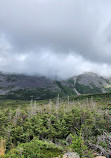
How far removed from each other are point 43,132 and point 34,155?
62.9 feet

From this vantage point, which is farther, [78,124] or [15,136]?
[78,124]

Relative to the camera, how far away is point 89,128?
1021 inches

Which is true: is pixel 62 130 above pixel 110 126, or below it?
below

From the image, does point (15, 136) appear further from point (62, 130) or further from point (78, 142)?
point (78, 142)

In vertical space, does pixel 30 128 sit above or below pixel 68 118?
below

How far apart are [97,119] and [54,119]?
12815mm

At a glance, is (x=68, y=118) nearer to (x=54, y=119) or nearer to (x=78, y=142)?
(x=54, y=119)

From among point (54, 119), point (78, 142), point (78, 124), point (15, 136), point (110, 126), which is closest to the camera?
point (78, 142)

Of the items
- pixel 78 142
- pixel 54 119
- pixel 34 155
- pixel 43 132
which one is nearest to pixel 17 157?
pixel 34 155

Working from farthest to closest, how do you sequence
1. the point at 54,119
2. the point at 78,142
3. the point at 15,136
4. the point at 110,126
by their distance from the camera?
the point at 54,119
the point at 15,136
the point at 110,126
the point at 78,142

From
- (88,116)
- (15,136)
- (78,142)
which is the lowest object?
(15,136)

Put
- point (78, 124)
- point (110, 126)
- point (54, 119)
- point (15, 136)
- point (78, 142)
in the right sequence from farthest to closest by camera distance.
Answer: point (54, 119), point (78, 124), point (15, 136), point (110, 126), point (78, 142)

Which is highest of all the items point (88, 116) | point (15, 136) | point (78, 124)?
point (88, 116)

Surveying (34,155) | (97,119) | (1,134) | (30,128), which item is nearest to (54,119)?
(30,128)
